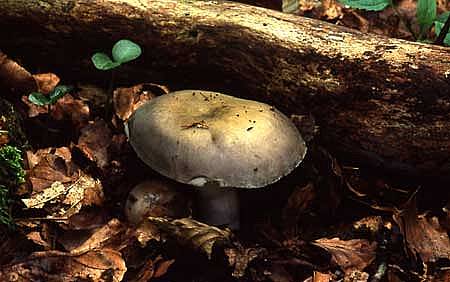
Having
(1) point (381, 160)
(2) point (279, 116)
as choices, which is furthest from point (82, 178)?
(1) point (381, 160)

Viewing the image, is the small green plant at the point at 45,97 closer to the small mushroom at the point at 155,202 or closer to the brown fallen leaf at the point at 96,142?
the brown fallen leaf at the point at 96,142

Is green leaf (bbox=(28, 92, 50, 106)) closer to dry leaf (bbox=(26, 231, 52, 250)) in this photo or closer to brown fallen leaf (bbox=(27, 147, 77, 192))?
brown fallen leaf (bbox=(27, 147, 77, 192))

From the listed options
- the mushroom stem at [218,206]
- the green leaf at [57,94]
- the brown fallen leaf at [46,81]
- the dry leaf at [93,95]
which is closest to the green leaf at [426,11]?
the mushroom stem at [218,206]

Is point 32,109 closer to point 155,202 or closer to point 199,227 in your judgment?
point 155,202

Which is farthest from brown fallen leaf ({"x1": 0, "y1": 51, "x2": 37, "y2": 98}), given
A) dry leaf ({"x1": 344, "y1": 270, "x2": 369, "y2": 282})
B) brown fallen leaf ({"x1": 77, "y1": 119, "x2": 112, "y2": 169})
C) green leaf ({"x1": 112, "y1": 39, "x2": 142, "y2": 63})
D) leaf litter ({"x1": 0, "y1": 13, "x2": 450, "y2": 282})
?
dry leaf ({"x1": 344, "y1": 270, "x2": 369, "y2": 282})

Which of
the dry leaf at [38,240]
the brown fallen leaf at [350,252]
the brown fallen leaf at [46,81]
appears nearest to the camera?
the dry leaf at [38,240]

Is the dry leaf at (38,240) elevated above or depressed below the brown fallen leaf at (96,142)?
below

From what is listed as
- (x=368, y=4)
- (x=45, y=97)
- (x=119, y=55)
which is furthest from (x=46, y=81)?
(x=368, y=4)
